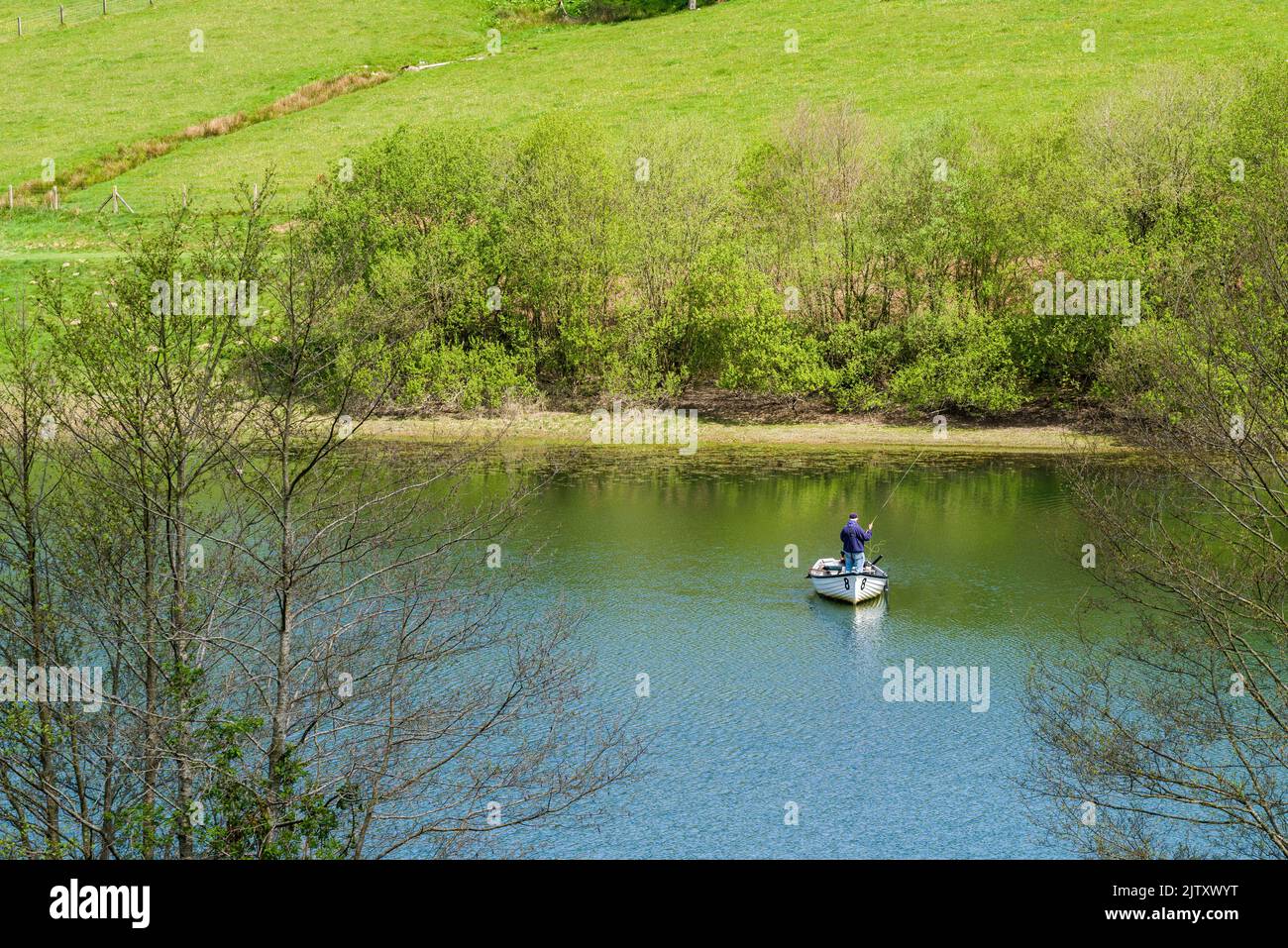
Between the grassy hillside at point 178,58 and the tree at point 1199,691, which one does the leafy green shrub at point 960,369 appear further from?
the grassy hillside at point 178,58

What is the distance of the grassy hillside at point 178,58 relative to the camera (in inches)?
3376

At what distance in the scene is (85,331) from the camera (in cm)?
1911

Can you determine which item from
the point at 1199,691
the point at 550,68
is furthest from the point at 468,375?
the point at 550,68

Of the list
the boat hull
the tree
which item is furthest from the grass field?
the tree

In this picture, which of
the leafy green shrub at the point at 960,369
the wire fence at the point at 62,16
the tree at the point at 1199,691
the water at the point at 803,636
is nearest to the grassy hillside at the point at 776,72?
the leafy green shrub at the point at 960,369

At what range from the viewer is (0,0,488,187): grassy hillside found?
85.8 m

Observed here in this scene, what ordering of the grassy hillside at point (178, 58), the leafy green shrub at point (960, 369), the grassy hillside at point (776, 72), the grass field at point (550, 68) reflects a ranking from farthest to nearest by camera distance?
the grassy hillside at point (178, 58) < the grass field at point (550, 68) < the grassy hillside at point (776, 72) < the leafy green shrub at point (960, 369)

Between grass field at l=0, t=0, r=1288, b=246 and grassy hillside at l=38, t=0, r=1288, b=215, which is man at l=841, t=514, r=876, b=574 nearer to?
grass field at l=0, t=0, r=1288, b=246

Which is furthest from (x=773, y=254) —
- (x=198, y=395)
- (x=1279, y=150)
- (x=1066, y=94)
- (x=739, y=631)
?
(x=198, y=395)

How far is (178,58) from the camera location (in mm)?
97438

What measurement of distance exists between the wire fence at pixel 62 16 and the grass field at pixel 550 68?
1918 mm

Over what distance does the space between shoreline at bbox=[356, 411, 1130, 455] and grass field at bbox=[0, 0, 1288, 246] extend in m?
16.9

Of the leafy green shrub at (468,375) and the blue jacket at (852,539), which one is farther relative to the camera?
the leafy green shrub at (468,375)
